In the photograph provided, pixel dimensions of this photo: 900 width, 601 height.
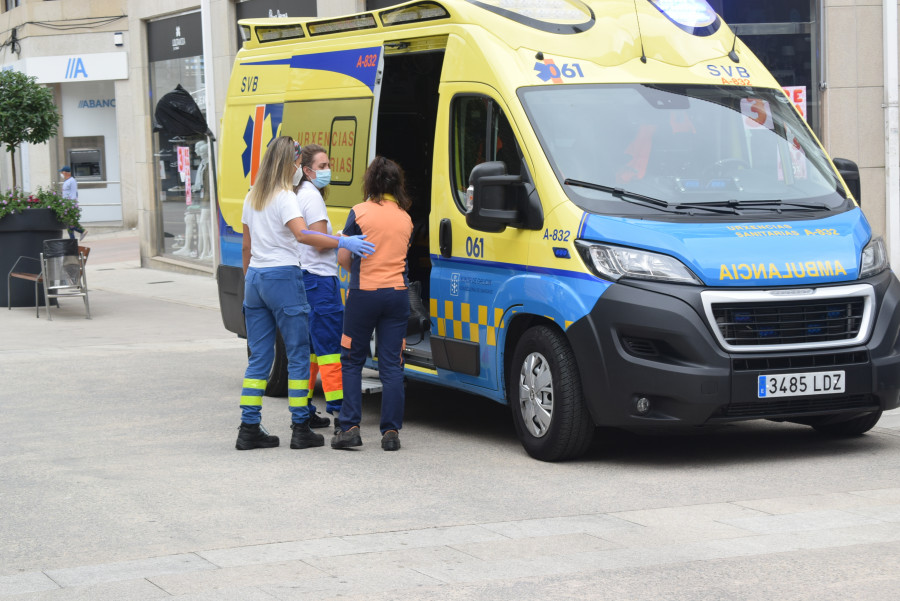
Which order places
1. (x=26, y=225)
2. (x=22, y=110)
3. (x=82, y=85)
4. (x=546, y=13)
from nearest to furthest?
1. (x=546, y=13)
2. (x=26, y=225)
3. (x=22, y=110)
4. (x=82, y=85)

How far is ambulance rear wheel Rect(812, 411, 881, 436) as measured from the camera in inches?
307

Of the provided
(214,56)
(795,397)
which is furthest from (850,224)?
(214,56)

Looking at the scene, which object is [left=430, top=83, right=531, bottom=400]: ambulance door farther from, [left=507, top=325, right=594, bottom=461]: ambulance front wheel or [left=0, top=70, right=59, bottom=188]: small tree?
[left=0, top=70, right=59, bottom=188]: small tree

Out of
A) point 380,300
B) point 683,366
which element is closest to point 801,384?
point 683,366

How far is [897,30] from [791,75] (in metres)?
1.26

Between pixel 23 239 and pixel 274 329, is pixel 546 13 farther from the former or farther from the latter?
pixel 23 239

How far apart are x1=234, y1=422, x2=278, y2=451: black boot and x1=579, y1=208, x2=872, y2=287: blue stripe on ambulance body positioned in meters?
2.29

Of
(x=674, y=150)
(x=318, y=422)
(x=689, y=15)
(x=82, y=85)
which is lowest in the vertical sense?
(x=318, y=422)

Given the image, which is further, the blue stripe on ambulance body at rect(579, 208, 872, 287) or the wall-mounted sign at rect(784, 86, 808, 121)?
the wall-mounted sign at rect(784, 86, 808, 121)

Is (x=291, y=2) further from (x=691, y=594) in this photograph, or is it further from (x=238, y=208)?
(x=691, y=594)

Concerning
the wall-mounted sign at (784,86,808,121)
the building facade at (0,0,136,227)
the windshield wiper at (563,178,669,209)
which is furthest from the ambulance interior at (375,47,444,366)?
the building facade at (0,0,136,227)

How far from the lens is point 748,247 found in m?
6.98

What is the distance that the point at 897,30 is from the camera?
47.4 feet

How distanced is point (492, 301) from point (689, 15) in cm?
229
